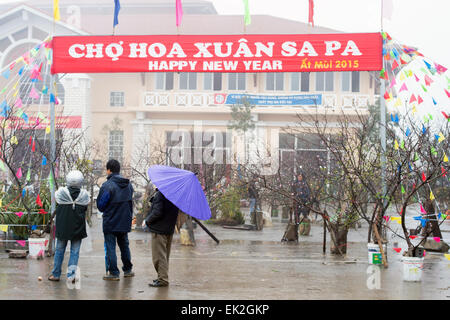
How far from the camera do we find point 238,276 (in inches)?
371

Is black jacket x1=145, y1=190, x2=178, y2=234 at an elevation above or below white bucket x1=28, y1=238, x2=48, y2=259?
above

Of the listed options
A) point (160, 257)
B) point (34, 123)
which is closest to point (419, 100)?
point (160, 257)

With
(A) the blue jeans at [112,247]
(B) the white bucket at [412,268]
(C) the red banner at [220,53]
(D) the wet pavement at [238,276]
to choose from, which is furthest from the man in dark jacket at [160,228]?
(C) the red banner at [220,53]

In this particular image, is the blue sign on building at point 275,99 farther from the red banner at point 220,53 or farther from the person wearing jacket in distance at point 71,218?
the person wearing jacket in distance at point 71,218

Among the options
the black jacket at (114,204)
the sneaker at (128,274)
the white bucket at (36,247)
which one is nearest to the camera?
the black jacket at (114,204)

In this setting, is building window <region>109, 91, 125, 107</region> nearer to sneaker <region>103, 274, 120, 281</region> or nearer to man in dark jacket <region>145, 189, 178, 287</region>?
sneaker <region>103, 274, 120, 281</region>

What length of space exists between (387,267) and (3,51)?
3074 centimetres

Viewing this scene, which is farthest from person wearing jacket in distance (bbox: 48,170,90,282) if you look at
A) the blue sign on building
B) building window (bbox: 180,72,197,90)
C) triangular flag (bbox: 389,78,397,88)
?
building window (bbox: 180,72,197,90)

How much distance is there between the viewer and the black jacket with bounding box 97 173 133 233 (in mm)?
8742

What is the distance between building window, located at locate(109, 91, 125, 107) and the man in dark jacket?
96.8 ft

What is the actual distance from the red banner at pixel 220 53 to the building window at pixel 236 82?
2522 centimetres

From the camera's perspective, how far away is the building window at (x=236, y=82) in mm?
36625

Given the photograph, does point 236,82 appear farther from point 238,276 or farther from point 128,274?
point 128,274
